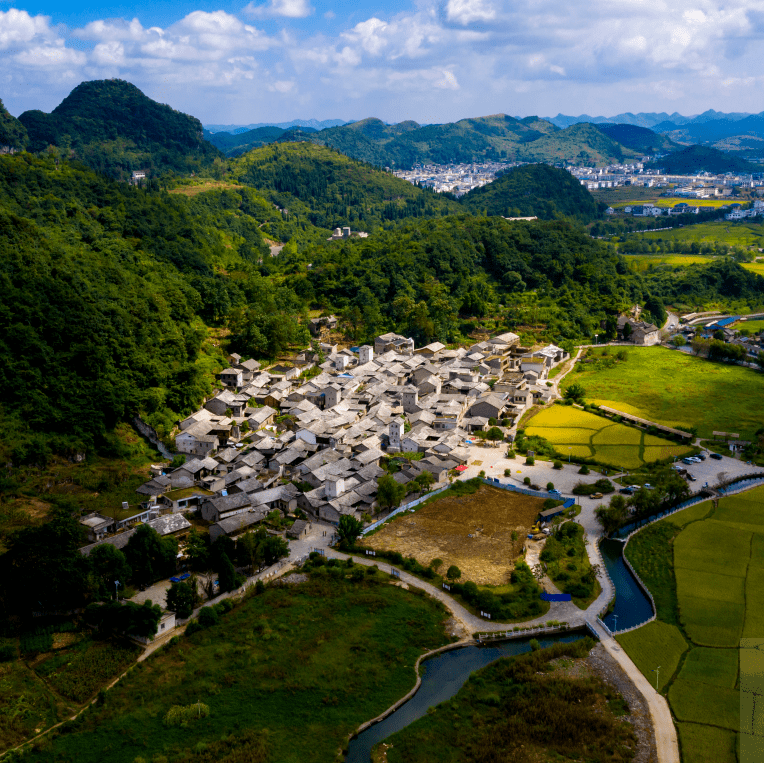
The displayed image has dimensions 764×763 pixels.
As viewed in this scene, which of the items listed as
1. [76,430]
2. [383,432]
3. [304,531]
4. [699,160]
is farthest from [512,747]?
[699,160]

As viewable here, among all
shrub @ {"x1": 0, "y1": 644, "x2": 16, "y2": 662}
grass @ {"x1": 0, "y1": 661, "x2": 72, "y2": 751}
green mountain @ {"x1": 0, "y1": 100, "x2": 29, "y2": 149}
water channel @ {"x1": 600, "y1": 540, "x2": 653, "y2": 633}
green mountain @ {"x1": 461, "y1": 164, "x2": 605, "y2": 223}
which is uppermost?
green mountain @ {"x1": 0, "y1": 100, "x2": 29, "y2": 149}

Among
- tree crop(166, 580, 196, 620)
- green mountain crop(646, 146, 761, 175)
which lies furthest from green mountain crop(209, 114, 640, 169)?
tree crop(166, 580, 196, 620)

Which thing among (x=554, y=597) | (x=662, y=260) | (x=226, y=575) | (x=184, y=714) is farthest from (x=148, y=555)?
(x=662, y=260)

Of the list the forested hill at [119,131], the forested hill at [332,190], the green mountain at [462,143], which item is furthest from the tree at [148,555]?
the green mountain at [462,143]

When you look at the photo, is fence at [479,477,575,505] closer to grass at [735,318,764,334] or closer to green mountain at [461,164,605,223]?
grass at [735,318,764,334]

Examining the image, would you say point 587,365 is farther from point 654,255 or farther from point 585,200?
point 585,200

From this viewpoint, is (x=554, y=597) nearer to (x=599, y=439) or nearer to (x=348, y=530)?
(x=348, y=530)
